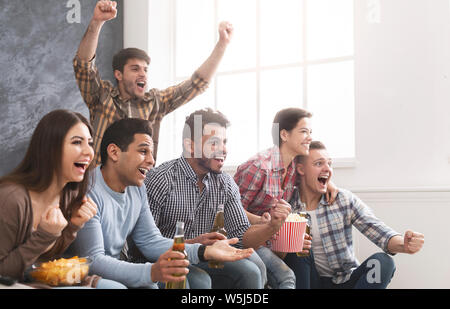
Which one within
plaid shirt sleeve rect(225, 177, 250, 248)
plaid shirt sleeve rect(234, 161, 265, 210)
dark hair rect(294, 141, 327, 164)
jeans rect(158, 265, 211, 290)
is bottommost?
jeans rect(158, 265, 211, 290)

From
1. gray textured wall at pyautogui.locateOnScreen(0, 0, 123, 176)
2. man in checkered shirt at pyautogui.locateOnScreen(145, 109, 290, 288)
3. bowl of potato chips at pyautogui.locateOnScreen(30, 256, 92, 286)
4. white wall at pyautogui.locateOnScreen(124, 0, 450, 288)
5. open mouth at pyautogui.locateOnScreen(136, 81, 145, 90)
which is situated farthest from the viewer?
gray textured wall at pyautogui.locateOnScreen(0, 0, 123, 176)

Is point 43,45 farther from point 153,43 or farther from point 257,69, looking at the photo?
point 257,69

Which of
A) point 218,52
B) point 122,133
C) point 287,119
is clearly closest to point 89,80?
point 218,52

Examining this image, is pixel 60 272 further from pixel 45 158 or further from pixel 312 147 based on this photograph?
pixel 312 147

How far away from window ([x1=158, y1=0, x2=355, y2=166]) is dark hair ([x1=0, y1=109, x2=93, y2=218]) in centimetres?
187

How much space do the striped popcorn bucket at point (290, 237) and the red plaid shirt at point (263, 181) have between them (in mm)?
353

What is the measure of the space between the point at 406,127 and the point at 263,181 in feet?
4.16

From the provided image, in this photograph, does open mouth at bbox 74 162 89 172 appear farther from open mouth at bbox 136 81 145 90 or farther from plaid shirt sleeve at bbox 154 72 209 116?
plaid shirt sleeve at bbox 154 72 209 116

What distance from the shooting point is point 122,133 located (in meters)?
1.95

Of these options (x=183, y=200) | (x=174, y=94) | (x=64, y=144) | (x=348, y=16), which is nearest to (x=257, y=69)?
(x=348, y=16)

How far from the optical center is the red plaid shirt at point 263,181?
8.25ft

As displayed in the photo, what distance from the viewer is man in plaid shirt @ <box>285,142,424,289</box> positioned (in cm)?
233

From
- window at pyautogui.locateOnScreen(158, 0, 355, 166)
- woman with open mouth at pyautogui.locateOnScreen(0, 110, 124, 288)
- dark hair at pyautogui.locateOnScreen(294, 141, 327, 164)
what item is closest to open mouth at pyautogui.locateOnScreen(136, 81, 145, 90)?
window at pyautogui.locateOnScreen(158, 0, 355, 166)

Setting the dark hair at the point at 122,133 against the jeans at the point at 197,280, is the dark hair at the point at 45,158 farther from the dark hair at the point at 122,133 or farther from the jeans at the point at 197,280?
the jeans at the point at 197,280
